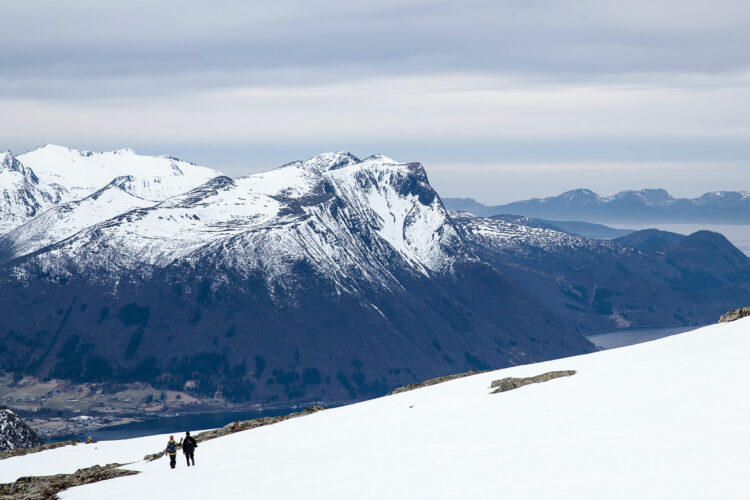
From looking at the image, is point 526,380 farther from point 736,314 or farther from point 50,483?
point 50,483

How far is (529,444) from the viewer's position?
165 ft

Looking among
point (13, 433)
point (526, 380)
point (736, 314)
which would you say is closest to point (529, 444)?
point (526, 380)

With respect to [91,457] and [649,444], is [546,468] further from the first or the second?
[91,457]

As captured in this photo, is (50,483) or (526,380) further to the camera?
(526,380)

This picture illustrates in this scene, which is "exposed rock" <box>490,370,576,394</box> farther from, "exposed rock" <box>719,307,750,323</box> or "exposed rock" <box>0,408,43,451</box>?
"exposed rock" <box>0,408,43,451</box>

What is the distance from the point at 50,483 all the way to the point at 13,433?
257ft

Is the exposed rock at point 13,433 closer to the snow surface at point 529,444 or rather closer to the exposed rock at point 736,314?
the snow surface at point 529,444

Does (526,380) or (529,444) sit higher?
(526,380)

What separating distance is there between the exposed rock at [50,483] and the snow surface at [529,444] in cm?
167

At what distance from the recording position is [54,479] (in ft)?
216

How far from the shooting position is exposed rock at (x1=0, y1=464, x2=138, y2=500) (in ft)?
189

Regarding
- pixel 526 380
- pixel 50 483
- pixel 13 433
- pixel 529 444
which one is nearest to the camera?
pixel 529 444

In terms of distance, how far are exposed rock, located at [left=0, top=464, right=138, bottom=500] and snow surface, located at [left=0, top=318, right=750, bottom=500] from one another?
167 cm

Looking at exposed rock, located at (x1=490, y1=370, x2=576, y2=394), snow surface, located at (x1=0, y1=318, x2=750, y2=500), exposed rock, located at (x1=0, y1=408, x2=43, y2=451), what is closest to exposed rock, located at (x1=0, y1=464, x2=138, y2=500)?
snow surface, located at (x1=0, y1=318, x2=750, y2=500)
